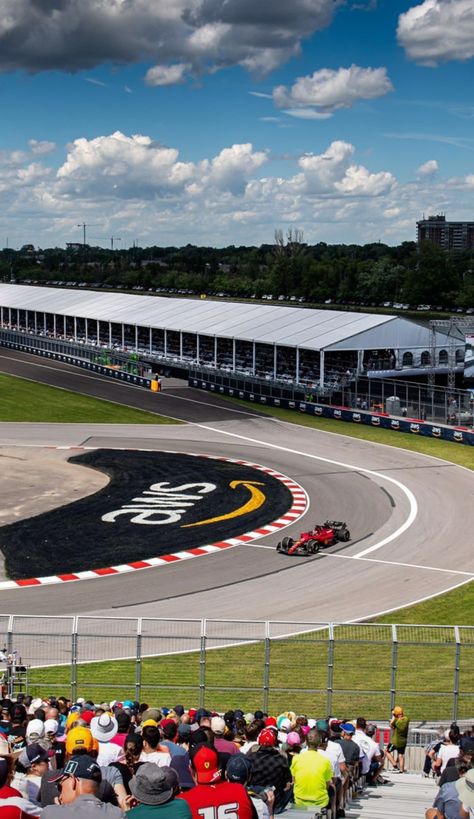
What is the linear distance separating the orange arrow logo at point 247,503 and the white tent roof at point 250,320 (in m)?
24.1

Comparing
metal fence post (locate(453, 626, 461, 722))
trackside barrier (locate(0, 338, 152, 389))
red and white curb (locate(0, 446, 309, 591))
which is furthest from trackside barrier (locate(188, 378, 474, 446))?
metal fence post (locate(453, 626, 461, 722))

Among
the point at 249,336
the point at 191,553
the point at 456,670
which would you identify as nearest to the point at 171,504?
the point at 191,553

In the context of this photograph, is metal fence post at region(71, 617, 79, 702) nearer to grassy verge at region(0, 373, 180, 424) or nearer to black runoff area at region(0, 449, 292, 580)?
black runoff area at region(0, 449, 292, 580)

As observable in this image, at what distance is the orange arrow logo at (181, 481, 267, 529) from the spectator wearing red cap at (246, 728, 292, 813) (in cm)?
2766

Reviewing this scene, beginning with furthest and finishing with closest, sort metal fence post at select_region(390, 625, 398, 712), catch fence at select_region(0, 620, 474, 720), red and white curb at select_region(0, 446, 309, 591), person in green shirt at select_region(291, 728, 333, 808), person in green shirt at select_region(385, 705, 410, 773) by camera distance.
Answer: red and white curb at select_region(0, 446, 309, 591) < catch fence at select_region(0, 620, 474, 720) < metal fence post at select_region(390, 625, 398, 712) < person in green shirt at select_region(385, 705, 410, 773) < person in green shirt at select_region(291, 728, 333, 808)

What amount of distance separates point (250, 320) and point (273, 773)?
73.0m

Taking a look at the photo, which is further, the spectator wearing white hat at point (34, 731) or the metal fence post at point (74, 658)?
the metal fence post at point (74, 658)

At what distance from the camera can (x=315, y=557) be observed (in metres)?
35.3

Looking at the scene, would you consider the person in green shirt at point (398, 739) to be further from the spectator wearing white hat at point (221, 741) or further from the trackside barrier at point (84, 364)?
the trackside barrier at point (84, 364)

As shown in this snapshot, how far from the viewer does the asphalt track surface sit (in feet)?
98.0

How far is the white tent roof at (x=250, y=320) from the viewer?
7144cm

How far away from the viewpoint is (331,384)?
69.1m

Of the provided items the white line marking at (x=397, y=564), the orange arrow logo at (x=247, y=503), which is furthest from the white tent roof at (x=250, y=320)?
the white line marking at (x=397, y=564)

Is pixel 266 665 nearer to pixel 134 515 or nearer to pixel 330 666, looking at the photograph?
pixel 330 666
